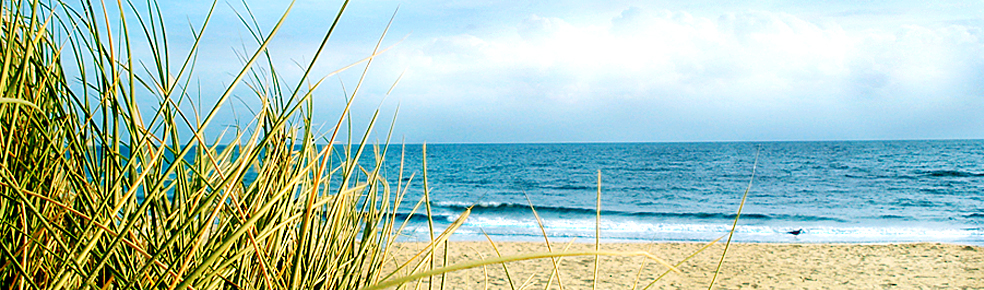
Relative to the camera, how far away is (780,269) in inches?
305

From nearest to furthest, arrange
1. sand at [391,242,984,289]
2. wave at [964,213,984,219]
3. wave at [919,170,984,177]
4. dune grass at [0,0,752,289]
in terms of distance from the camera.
A: dune grass at [0,0,752,289], sand at [391,242,984,289], wave at [964,213,984,219], wave at [919,170,984,177]

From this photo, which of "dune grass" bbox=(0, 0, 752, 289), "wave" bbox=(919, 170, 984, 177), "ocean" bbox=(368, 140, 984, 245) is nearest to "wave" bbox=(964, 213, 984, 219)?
"ocean" bbox=(368, 140, 984, 245)

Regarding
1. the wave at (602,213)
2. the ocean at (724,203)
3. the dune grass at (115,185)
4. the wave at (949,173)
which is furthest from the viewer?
the wave at (949,173)

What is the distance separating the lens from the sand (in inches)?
267

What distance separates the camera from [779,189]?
2256cm

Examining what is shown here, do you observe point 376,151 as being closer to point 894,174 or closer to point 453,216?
point 453,216

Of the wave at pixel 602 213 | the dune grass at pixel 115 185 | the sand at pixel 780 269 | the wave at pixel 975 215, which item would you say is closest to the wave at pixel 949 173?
the wave at pixel 975 215

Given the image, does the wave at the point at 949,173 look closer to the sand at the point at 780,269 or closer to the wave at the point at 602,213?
the wave at the point at 602,213

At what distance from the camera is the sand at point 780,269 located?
677cm

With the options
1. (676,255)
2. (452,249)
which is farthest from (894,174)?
(452,249)

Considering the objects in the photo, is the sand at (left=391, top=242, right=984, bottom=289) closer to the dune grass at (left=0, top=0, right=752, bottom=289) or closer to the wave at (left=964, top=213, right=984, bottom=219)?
the dune grass at (left=0, top=0, right=752, bottom=289)

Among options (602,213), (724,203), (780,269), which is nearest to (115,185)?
(780,269)

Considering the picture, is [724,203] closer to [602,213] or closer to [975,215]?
[602,213]

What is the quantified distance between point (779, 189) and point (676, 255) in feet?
53.1
